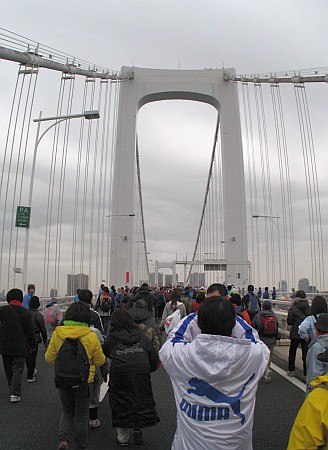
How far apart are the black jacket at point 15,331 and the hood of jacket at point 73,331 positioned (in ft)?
6.88

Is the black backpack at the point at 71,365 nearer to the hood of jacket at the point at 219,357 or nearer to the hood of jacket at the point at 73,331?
the hood of jacket at the point at 73,331

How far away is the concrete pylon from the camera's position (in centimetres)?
3203

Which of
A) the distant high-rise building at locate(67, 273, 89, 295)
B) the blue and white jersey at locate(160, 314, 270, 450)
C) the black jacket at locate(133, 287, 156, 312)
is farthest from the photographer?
the distant high-rise building at locate(67, 273, 89, 295)

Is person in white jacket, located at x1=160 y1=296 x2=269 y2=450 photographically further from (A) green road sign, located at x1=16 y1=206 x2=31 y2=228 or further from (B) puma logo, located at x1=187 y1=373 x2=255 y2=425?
(A) green road sign, located at x1=16 y1=206 x2=31 y2=228

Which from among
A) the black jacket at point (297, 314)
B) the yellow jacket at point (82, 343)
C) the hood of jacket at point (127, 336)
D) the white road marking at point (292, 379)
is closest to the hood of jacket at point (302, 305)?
the black jacket at point (297, 314)

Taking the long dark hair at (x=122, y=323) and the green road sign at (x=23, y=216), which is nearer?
the long dark hair at (x=122, y=323)

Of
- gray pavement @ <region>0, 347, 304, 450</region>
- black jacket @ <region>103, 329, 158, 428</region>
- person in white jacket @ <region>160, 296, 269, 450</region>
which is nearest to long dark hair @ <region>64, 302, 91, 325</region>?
black jacket @ <region>103, 329, 158, 428</region>

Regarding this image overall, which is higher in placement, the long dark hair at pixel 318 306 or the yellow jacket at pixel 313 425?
the long dark hair at pixel 318 306

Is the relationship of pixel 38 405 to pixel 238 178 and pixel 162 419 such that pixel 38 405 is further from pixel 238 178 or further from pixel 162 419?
pixel 238 178

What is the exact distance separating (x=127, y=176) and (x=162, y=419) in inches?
1191

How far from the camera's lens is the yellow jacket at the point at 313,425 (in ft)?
5.70

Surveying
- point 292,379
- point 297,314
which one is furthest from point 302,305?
point 292,379

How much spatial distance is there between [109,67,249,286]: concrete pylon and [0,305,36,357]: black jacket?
25165 millimetres

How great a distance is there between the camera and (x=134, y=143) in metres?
35.6
